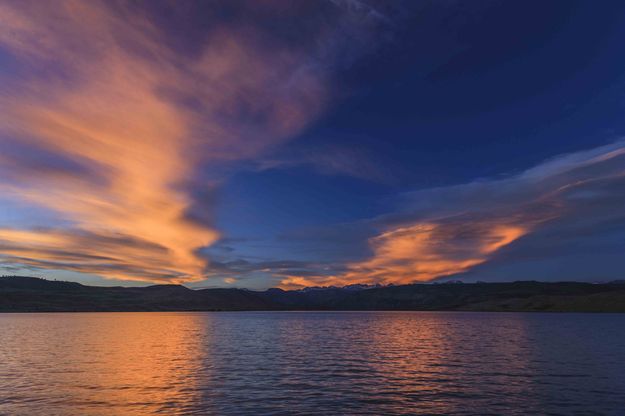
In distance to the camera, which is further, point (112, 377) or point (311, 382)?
point (112, 377)

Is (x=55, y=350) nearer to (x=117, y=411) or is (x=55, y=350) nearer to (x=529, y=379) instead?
(x=117, y=411)

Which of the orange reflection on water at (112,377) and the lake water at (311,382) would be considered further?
the orange reflection on water at (112,377)

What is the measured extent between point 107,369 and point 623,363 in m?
74.4

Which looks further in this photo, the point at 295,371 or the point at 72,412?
the point at 295,371

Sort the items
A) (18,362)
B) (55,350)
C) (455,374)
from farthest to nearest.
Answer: (55,350), (18,362), (455,374)

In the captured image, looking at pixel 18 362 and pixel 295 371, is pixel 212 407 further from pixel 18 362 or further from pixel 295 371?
pixel 18 362

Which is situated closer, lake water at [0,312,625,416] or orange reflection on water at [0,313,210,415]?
lake water at [0,312,625,416]

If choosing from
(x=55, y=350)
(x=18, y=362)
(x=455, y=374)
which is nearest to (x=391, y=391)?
(x=455, y=374)

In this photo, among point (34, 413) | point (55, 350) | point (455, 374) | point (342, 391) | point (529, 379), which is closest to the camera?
point (34, 413)

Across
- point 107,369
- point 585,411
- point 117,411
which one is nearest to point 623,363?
point 585,411

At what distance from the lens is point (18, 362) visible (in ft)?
223

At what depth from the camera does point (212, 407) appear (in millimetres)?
38938

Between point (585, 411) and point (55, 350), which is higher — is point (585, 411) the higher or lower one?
the lower one

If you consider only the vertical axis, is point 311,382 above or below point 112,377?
below
